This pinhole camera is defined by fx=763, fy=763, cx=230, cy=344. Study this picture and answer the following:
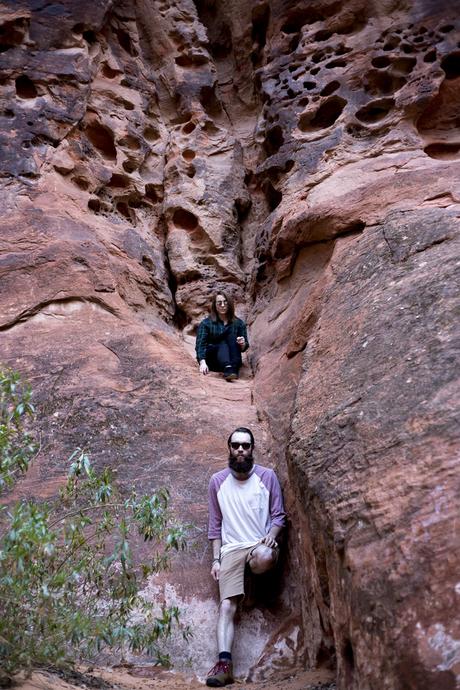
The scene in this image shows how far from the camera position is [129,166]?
32.6ft

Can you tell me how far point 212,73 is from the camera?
11.1 meters

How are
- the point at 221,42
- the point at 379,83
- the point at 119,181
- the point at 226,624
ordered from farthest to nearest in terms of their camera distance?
1. the point at 221,42
2. the point at 119,181
3. the point at 379,83
4. the point at 226,624

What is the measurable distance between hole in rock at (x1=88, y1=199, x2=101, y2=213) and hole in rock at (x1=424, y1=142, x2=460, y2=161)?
390 cm

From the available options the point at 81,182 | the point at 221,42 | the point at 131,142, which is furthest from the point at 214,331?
the point at 221,42

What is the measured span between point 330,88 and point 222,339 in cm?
339

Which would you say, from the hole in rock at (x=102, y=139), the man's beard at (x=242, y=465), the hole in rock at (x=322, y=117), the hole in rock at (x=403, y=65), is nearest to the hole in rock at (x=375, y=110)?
the hole in rock at (x=322, y=117)

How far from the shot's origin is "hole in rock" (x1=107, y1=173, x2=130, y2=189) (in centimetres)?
966

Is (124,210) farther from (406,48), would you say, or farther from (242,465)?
(242,465)

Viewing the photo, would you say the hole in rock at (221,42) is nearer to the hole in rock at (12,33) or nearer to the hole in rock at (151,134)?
the hole in rock at (151,134)

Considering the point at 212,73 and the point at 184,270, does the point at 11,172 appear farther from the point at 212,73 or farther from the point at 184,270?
the point at 212,73

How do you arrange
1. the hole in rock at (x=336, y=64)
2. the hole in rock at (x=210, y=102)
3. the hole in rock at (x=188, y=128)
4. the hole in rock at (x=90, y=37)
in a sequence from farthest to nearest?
the hole in rock at (x=210, y=102)
the hole in rock at (x=188, y=128)
the hole in rock at (x=90, y=37)
the hole in rock at (x=336, y=64)

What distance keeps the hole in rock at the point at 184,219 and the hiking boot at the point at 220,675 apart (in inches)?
240

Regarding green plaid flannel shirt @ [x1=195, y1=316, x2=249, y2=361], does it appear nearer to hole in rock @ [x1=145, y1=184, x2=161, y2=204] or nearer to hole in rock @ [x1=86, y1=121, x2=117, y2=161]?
hole in rock @ [x1=145, y1=184, x2=161, y2=204]

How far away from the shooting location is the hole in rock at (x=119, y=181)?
9.66 meters
